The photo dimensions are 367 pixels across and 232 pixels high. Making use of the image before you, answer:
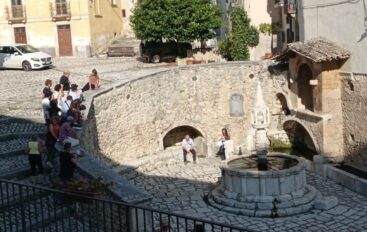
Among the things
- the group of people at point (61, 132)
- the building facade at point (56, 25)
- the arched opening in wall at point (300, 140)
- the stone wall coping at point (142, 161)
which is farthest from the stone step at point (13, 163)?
the building facade at point (56, 25)

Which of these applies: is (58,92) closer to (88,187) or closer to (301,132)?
(88,187)

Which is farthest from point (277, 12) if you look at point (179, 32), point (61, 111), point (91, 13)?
point (61, 111)

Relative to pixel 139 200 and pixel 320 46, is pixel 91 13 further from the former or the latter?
pixel 139 200

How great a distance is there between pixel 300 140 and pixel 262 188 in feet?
33.8

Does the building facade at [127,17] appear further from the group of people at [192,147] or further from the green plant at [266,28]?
the group of people at [192,147]

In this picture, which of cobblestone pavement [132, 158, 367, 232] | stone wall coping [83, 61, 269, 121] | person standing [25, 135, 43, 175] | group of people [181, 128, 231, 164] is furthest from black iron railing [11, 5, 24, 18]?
person standing [25, 135, 43, 175]

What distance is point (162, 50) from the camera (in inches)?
1313

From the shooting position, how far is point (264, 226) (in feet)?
51.5

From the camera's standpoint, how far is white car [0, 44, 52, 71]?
3038 centimetres

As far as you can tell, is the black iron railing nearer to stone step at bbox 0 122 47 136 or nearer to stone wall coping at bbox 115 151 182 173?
stone wall coping at bbox 115 151 182 173

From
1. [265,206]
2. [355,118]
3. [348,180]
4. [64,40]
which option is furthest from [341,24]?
[64,40]

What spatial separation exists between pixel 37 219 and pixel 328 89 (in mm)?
16701

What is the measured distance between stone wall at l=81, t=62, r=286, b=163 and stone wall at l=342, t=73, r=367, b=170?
204 inches

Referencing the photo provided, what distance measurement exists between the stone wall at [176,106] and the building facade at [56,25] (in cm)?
1283
